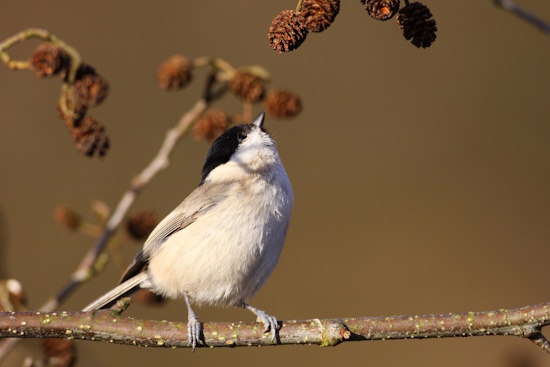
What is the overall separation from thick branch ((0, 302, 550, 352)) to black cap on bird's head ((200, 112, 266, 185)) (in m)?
1.04

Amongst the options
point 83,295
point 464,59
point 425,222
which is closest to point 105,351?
point 83,295

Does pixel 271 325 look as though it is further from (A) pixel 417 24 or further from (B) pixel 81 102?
(A) pixel 417 24

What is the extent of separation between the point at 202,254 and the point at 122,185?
1.93 m

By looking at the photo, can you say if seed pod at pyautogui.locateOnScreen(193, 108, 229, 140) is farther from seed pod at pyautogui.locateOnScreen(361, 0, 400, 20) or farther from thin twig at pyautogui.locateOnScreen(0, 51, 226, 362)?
seed pod at pyautogui.locateOnScreen(361, 0, 400, 20)

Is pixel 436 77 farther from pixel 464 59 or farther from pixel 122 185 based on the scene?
pixel 122 185

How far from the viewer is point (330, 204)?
177 inches

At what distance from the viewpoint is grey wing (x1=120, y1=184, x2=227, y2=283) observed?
2.54 metres

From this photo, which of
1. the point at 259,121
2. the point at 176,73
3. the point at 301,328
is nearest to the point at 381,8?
the point at 301,328

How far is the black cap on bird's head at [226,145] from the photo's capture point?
279 centimetres

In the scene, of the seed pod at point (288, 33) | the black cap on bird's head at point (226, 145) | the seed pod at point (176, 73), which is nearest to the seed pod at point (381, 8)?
the seed pod at point (288, 33)

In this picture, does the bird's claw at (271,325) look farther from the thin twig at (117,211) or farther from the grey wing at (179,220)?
the grey wing at (179,220)

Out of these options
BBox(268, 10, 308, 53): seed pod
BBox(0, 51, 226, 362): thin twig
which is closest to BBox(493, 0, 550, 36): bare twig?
BBox(268, 10, 308, 53): seed pod

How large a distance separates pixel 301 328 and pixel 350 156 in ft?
9.06

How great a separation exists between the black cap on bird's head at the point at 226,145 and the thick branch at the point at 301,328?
1035mm
